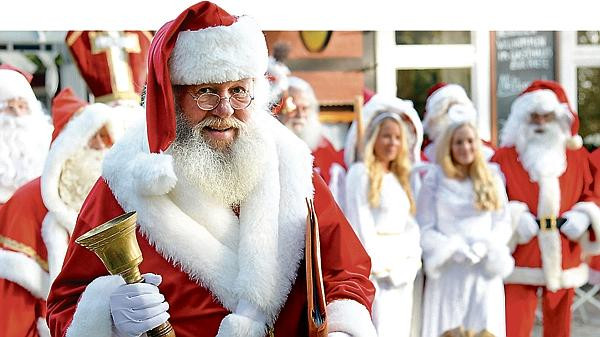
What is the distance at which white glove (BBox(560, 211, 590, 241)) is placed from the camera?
22.1 ft

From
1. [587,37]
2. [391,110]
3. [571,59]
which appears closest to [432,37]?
[571,59]

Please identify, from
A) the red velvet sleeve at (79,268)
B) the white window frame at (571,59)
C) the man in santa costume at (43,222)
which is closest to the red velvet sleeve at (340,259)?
the red velvet sleeve at (79,268)

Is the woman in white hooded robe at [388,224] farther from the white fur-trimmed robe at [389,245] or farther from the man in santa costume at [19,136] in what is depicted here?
the man in santa costume at [19,136]

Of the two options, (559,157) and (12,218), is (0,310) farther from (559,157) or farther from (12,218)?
(559,157)

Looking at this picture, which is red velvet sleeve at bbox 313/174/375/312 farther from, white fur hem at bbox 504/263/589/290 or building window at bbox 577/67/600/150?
building window at bbox 577/67/600/150

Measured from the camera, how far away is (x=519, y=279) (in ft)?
22.3

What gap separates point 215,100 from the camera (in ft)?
9.62

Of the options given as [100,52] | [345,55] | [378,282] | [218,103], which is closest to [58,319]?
[218,103]

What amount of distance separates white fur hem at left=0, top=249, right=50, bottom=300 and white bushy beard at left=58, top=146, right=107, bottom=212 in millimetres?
355

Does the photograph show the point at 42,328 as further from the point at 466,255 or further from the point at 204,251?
the point at 466,255

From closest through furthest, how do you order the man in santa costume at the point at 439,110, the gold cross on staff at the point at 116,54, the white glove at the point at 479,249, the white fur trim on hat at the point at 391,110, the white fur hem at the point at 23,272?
the white fur hem at the point at 23,272 → the gold cross on staff at the point at 116,54 → the white glove at the point at 479,249 → the white fur trim on hat at the point at 391,110 → the man in santa costume at the point at 439,110

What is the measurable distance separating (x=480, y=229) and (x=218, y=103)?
3735 mm

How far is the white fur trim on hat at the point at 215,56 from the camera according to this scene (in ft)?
9.53

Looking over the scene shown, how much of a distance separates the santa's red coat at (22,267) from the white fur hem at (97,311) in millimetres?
2229
